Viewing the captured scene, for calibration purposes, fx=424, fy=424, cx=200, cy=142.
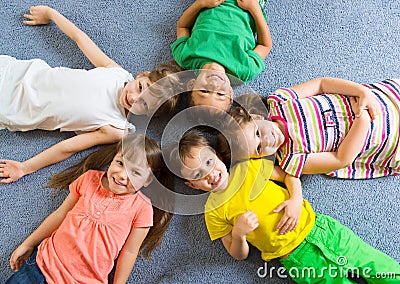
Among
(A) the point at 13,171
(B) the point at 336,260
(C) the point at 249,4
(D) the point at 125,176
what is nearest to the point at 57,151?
(A) the point at 13,171

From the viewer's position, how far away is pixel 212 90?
3.47 feet

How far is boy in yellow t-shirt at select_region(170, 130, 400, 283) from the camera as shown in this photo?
1.00m

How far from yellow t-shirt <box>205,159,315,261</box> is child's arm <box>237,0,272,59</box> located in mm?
326

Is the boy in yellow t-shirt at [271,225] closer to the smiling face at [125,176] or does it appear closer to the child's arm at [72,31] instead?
the smiling face at [125,176]

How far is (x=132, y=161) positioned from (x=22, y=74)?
418mm

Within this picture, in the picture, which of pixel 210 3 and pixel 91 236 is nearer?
pixel 91 236

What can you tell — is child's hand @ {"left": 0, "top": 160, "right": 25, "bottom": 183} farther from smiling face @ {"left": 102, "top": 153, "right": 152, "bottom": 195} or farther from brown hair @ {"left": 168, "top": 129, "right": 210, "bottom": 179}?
brown hair @ {"left": 168, "top": 129, "right": 210, "bottom": 179}

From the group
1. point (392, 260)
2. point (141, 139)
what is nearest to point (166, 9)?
point (141, 139)

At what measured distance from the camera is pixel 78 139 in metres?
1.14

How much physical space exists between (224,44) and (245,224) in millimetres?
488

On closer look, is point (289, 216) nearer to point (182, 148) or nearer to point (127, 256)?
point (182, 148)

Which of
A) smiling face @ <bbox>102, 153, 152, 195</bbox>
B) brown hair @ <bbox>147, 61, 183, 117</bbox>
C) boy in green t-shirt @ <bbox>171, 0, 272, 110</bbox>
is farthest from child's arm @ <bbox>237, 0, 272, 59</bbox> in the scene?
smiling face @ <bbox>102, 153, 152, 195</bbox>

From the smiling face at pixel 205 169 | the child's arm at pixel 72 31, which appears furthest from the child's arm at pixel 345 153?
the child's arm at pixel 72 31

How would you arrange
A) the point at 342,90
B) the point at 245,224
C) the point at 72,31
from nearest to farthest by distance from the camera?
the point at 245,224, the point at 342,90, the point at 72,31
